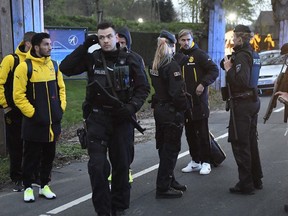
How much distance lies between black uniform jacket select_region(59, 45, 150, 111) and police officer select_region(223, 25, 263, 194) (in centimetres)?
125

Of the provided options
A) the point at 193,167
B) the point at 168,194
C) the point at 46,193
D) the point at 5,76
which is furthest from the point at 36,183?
the point at 193,167

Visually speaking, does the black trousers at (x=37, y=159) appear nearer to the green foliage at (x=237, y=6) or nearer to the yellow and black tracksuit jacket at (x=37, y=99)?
the yellow and black tracksuit jacket at (x=37, y=99)

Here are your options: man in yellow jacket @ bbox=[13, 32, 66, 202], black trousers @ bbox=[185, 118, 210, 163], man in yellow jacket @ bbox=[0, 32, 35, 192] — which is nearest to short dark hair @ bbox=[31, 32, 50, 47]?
man in yellow jacket @ bbox=[13, 32, 66, 202]

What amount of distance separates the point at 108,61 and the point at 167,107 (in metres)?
1.13

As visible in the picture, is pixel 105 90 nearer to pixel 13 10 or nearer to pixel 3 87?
pixel 3 87

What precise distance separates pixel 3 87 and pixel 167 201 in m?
2.49

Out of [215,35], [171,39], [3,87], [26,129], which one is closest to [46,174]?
[26,129]

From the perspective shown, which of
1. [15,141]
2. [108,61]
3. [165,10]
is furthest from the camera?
[165,10]

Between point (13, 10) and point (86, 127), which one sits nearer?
point (86, 127)

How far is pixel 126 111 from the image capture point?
434 cm

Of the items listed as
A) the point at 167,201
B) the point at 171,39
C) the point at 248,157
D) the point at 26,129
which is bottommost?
the point at 167,201

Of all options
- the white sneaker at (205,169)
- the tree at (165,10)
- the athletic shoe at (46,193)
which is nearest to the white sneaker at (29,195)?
the athletic shoe at (46,193)

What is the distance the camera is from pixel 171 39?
212 inches

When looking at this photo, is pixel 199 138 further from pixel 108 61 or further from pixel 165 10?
pixel 165 10
